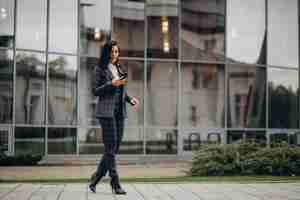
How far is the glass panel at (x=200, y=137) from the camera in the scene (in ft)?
61.8

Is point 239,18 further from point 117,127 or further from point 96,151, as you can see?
point 117,127

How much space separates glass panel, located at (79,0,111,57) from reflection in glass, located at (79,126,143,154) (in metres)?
2.43

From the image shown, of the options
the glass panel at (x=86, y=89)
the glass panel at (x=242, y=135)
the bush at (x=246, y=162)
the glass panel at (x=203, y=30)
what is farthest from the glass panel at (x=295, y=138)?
the bush at (x=246, y=162)

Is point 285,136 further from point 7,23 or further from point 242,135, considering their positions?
point 7,23

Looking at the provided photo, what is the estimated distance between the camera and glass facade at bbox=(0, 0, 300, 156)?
1738 cm

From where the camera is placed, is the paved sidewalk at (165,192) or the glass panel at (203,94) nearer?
the paved sidewalk at (165,192)

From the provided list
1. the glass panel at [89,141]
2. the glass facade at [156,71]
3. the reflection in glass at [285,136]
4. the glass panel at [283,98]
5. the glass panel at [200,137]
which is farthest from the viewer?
the glass panel at [283,98]

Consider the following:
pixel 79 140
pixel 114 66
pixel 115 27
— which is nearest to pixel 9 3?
pixel 115 27

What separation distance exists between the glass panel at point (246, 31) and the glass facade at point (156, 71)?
0.03 metres

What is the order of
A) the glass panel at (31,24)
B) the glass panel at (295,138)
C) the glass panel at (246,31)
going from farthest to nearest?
the glass panel at (295,138) < the glass panel at (246,31) < the glass panel at (31,24)

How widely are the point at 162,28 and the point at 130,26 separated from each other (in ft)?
3.49

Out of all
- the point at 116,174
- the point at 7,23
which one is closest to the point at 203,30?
the point at 7,23

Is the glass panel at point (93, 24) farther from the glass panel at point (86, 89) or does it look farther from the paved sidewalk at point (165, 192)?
the paved sidewalk at point (165, 192)

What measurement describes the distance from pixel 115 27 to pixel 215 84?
12.6ft
